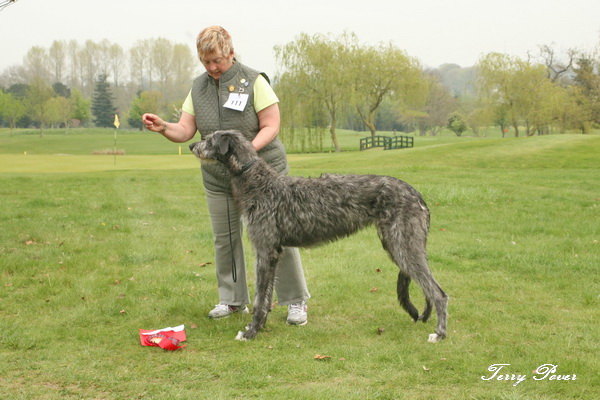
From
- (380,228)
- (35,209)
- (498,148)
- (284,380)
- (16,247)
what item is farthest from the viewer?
(498,148)

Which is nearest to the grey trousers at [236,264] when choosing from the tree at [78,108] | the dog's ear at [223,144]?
the dog's ear at [223,144]

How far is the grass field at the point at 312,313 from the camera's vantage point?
4.16 metres

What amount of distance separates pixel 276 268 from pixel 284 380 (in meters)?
1.34

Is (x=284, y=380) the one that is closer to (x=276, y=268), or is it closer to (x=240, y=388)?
(x=240, y=388)

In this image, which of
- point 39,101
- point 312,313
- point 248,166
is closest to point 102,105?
point 39,101

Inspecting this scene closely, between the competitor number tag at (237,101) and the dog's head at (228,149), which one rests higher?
the competitor number tag at (237,101)

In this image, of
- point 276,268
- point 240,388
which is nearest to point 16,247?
point 276,268

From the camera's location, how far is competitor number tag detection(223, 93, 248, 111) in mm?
5398

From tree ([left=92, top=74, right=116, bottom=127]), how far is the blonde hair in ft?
246

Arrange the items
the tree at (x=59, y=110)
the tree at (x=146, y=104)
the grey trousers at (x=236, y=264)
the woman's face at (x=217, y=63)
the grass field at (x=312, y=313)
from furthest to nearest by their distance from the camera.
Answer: the tree at (x=146, y=104), the tree at (x=59, y=110), the grey trousers at (x=236, y=264), the woman's face at (x=217, y=63), the grass field at (x=312, y=313)

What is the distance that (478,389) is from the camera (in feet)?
13.1

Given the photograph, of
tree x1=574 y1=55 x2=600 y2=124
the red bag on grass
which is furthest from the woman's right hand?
tree x1=574 y1=55 x2=600 y2=124

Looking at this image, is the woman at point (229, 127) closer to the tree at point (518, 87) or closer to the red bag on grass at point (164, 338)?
the red bag on grass at point (164, 338)

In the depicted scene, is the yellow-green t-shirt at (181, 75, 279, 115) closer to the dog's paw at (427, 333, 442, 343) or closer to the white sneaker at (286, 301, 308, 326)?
the white sneaker at (286, 301, 308, 326)
